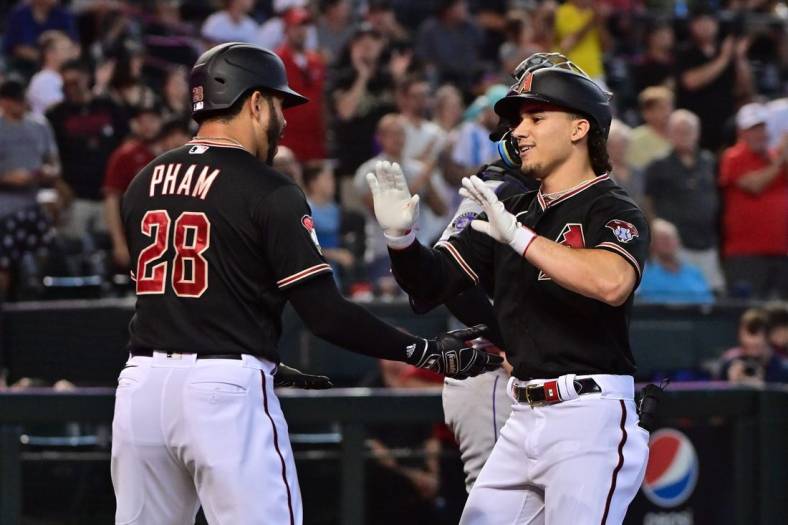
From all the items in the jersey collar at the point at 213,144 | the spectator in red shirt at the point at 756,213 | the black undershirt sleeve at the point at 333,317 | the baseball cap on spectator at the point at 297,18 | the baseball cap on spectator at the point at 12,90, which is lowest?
the black undershirt sleeve at the point at 333,317

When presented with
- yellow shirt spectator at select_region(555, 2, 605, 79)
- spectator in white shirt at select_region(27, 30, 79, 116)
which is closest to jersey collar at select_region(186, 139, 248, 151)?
spectator in white shirt at select_region(27, 30, 79, 116)

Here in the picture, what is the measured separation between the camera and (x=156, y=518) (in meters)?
4.03

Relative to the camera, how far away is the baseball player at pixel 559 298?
4.04 metres

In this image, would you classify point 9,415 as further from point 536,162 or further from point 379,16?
point 379,16

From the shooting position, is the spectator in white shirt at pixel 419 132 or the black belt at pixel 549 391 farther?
the spectator in white shirt at pixel 419 132

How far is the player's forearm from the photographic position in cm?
394

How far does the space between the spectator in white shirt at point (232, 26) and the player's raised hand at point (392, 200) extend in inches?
325

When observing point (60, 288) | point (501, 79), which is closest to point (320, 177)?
point (60, 288)

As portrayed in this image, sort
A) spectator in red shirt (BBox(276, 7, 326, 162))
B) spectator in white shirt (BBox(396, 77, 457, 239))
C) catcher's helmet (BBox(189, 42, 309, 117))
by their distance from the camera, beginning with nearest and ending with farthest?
catcher's helmet (BBox(189, 42, 309, 117)), spectator in white shirt (BBox(396, 77, 457, 239)), spectator in red shirt (BBox(276, 7, 326, 162))

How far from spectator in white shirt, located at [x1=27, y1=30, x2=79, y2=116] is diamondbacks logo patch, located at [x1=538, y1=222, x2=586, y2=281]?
6835mm

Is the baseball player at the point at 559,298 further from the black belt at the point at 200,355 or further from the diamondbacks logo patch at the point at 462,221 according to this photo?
the black belt at the point at 200,355

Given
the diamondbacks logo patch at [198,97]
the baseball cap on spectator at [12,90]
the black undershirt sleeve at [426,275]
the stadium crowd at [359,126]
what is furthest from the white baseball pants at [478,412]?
the baseball cap on spectator at [12,90]

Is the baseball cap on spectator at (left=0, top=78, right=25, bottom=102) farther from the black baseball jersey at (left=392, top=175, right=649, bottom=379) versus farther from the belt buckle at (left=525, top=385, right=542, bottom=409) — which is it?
the belt buckle at (left=525, top=385, right=542, bottom=409)

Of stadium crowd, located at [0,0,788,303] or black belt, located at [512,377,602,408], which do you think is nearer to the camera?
black belt, located at [512,377,602,408]
